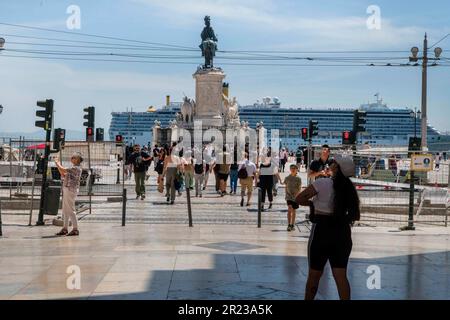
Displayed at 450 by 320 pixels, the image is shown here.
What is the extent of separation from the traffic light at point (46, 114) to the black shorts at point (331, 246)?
10825 mm

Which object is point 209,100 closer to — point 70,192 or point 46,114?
point 46,114

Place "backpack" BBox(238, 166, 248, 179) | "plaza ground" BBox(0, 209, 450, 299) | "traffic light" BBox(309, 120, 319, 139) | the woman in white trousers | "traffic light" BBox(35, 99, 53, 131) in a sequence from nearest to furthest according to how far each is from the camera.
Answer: "plaza ground" BBox(0, 209, 450, 299), the woman in white trousers, "traffic light" BBox(35, 99, 53, 131), "backpack" BBox(238, 166, 248, 179), "traffic light" BBox(309, 120, 319, 139)

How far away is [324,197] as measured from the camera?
700cm

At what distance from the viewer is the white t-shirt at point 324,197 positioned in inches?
274

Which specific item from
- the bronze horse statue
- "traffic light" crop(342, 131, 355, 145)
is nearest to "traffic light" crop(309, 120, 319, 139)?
"traffic light" crop(342, 131, 355, 145)

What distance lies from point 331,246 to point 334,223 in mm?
225

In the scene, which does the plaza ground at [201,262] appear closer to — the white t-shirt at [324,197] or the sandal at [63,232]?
the sandal at [63,232]

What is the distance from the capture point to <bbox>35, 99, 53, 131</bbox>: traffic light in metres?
16.5

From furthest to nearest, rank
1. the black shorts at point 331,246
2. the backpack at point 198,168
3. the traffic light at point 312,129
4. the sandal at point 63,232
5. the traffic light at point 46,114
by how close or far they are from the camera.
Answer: the traffic light at point 312,129 → the backpack at point 198,168 → the traffic light at point 46,114 → the sandal at point 63,232 → the black shorts at point 331,246

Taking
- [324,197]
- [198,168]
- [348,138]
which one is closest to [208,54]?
[198,168]

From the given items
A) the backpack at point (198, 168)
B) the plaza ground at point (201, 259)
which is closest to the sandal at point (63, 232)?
the plaza ground at point (201, 259)

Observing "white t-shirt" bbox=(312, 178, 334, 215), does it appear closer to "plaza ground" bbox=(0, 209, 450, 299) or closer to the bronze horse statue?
"plaza ground" bbox=(0, 209, 450, 299)

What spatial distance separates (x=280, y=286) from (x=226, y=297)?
3.18 ft
